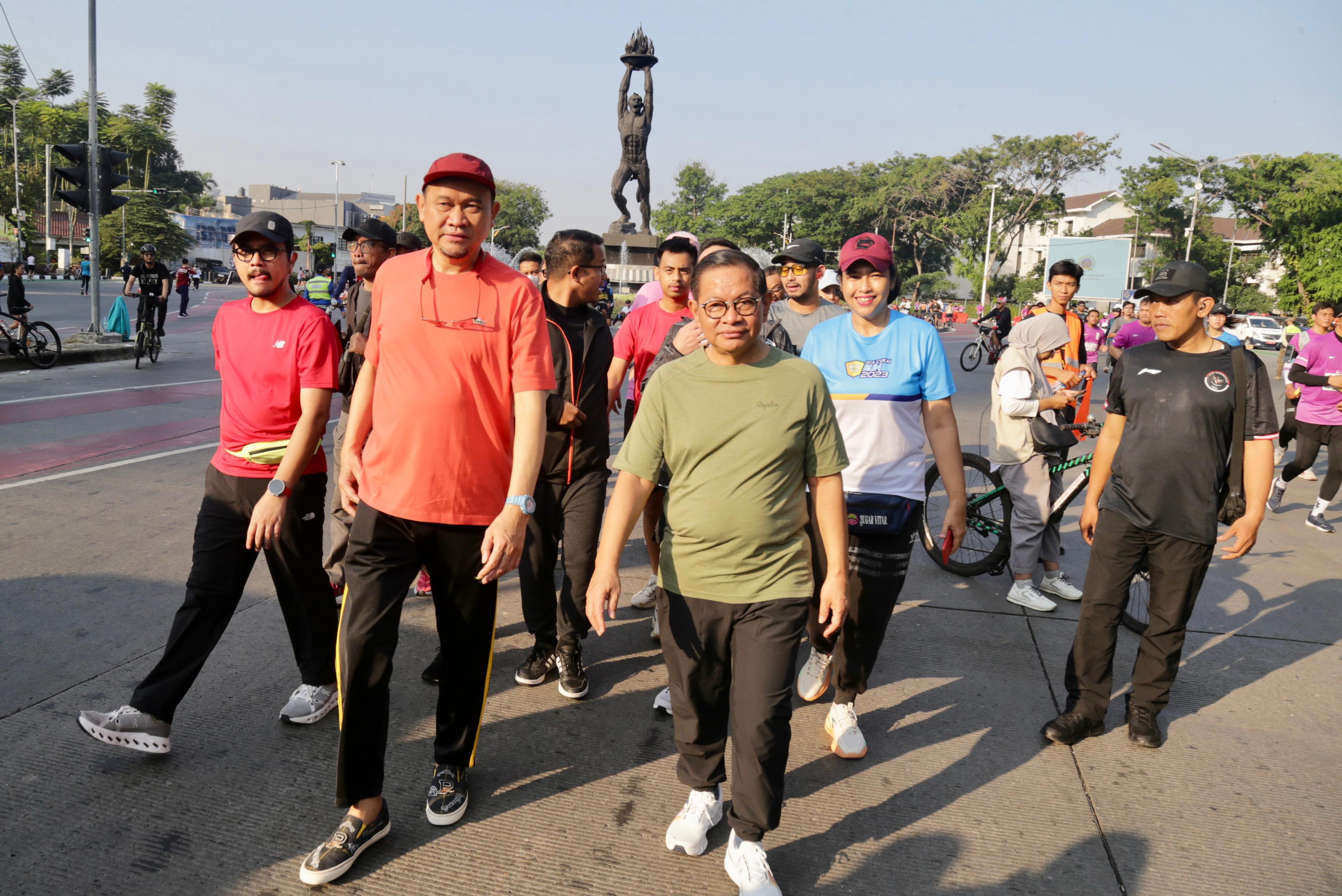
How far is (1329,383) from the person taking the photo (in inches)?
291

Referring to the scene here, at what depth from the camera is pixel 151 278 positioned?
633 inches

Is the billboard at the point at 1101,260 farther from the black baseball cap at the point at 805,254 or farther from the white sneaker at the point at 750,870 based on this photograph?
the white sneaker at the point at 750,870

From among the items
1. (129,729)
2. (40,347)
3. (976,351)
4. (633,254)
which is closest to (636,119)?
(633,254)

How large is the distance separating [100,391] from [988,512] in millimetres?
11297

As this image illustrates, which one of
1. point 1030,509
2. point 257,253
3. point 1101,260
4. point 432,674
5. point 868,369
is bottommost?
point 432,674

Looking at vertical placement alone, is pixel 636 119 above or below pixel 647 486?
above

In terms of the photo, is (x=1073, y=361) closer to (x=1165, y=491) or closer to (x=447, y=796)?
(x=1165, y=491)

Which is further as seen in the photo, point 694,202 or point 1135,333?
point 694,202

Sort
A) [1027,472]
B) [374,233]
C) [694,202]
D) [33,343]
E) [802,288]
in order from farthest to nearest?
[694,202] < [33,343] < [1027,472] < [374,233] < [802,288]

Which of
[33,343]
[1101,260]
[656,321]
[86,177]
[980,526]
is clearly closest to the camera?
[656,321]

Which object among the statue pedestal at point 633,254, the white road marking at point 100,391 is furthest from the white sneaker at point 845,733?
the statue pedestal at point 633,254

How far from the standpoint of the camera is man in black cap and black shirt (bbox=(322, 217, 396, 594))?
14.2 feet

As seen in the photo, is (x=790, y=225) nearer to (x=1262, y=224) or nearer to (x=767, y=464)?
(x=1262, y=224)

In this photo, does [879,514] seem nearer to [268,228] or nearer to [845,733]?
[845,733]
